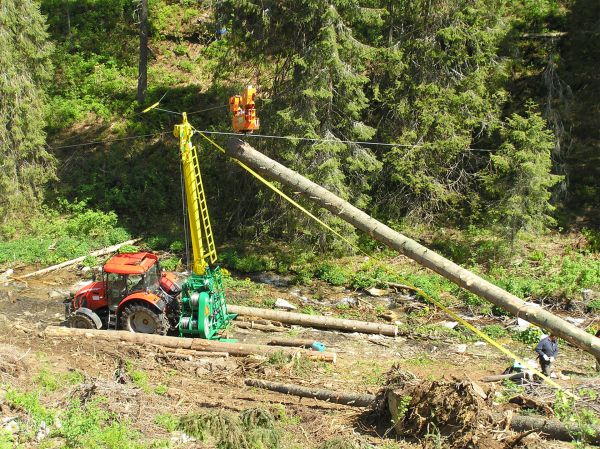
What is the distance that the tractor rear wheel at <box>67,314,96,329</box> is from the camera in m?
15.0

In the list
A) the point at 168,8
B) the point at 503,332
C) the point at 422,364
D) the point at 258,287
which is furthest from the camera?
the point at 168,8

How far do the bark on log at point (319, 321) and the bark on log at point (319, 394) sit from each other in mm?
3835

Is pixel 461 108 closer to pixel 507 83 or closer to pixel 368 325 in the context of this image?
pixel 507 83

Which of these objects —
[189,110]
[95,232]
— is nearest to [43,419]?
[95,232]

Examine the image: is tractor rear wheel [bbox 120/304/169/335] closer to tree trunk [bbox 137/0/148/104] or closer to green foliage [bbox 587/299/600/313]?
green foliage [bbox 587/299/600/313]

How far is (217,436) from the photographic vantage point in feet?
34.4

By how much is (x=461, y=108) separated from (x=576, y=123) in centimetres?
523

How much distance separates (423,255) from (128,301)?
278 inches

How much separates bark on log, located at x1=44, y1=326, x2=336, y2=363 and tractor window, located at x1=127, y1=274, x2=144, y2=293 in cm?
101

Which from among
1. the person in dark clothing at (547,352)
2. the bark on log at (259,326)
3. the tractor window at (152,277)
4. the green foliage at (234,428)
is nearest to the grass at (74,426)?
the green foliage at (234,428)

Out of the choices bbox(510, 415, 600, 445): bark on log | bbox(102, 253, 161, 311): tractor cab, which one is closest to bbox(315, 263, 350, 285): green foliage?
bbox(102, 253, 161, 311): tractor cab

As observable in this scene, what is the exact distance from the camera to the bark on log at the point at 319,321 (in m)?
16.1

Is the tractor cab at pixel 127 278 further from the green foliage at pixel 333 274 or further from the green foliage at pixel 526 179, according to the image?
the green foliage at pixel 526 179

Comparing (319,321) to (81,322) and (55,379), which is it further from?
(55,379)
